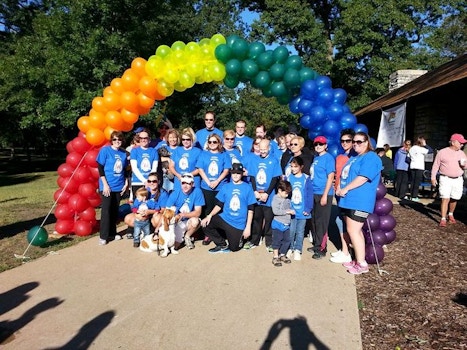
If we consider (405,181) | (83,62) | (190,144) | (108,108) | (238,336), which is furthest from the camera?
(83,62)

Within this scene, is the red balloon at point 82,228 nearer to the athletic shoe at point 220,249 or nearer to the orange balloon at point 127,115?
the orange balloon at point 127,115

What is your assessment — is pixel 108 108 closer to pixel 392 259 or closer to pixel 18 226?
pixel 18 226

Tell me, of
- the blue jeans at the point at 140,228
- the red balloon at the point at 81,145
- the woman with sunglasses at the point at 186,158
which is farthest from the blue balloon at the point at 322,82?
the red balloon at the point at 81,145

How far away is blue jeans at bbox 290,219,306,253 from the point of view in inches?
221

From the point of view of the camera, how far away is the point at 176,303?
4102 millimetres

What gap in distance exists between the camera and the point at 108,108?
22.6 feet

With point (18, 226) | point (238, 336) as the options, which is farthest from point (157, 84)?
point (238, 336)

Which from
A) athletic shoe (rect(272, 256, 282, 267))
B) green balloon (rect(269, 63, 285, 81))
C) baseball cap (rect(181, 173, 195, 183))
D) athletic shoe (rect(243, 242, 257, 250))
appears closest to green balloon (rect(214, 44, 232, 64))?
green balloon (rect(269, 63, 285, 81))

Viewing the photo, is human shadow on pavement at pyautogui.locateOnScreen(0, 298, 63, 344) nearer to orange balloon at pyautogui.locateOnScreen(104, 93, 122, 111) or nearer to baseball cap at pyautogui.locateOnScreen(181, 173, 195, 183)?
baseball cap at pyautogui.locateOnScreen(181, 173, 195, 183)

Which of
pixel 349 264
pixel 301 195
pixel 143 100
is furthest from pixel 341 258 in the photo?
pixel 143 100

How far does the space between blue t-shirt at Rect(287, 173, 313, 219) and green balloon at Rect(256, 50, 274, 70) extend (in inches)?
89.3

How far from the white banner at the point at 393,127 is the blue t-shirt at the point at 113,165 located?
9.49 meters

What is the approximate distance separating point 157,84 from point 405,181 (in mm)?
8232

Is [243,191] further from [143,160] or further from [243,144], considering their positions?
[143,160]
